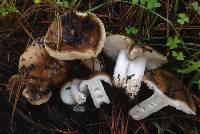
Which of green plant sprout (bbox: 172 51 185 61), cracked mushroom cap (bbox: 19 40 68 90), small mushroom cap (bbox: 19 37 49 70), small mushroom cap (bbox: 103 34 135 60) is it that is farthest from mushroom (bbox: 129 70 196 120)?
small mushroom cap (bbox: 19 37 49 70)

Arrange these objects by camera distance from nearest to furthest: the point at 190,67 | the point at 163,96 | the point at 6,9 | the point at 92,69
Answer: the point at 163,96, the point at 190,67, the point at 92,69, the point at 6,9

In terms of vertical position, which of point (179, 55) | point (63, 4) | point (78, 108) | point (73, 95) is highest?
point (63, 4)

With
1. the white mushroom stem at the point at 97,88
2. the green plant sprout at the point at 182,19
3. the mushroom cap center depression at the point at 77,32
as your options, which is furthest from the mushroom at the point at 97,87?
the green plant sprout at the point at 182,19

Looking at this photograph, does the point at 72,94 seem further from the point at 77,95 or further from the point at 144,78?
the point at 144,78

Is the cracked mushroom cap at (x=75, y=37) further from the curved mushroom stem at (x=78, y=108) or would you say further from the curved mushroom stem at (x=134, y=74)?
the curved mushroom stem at (x=78, y=108)

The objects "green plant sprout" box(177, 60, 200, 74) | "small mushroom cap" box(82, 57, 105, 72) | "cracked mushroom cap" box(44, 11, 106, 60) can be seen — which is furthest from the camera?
"small mushroom cap" box(82, 57, 105, 72)

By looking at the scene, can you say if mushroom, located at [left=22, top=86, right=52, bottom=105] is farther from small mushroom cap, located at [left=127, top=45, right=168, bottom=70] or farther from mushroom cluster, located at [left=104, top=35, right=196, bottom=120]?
small mushroom cap, located at [left=127, top=45, right=168, bottom=70]

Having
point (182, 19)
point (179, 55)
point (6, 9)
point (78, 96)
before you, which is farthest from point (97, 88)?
point (6, 9)
